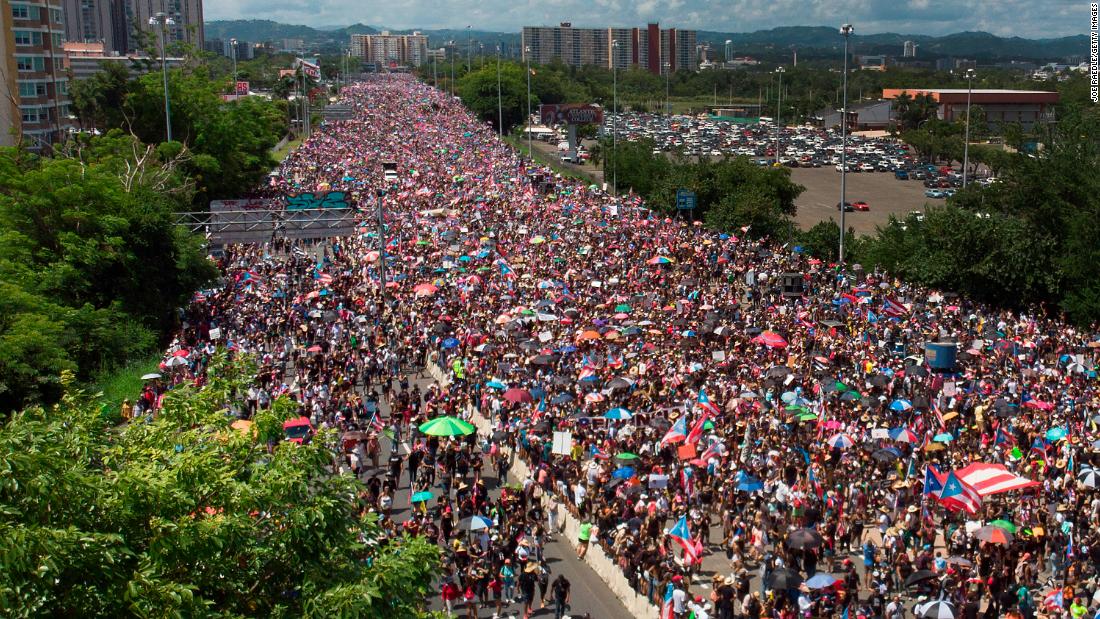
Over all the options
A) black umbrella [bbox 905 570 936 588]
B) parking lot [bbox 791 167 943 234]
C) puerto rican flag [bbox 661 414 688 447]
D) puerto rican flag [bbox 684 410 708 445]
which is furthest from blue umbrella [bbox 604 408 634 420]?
parking lot [bbox 791 167 943 234]

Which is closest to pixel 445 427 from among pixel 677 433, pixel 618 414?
pixel 618 414

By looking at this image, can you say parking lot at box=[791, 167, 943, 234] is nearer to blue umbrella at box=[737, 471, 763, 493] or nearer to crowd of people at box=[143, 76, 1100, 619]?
crowd of people at box=[143, 76, 1100, 619]

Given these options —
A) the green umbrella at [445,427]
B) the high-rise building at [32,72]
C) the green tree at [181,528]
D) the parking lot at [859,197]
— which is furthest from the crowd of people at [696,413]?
the parking lot at [859,197]

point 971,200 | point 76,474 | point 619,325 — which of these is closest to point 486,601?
point 76,474

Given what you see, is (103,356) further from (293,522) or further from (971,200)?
(971,200)

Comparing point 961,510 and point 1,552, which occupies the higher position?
point 1,552
